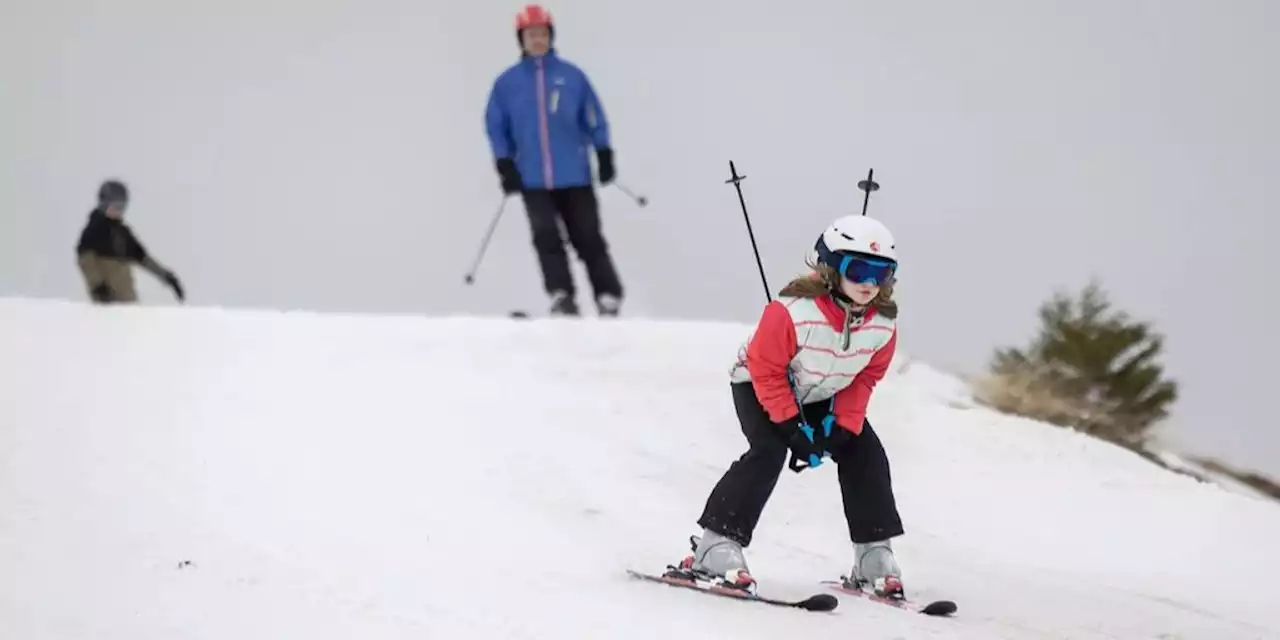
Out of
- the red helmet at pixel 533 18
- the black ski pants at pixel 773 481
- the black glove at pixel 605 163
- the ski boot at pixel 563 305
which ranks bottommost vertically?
the black ski pants at pixel 773 481

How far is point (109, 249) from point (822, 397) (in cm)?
559

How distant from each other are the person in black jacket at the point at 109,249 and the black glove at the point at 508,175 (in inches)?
90.8

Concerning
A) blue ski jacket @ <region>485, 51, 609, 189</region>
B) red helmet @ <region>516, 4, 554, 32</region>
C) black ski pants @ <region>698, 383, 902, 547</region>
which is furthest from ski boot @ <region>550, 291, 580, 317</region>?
black ski pants @ <region>698, 383, 902, 547</region>

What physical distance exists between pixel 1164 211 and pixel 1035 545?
43.5 feet

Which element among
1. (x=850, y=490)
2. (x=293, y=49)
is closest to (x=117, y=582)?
(x=850, y=490)

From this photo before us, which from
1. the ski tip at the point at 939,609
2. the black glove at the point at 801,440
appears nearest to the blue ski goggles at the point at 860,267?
the black glove at the point at 801,440

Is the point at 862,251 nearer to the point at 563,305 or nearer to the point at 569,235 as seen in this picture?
the point at 563,305

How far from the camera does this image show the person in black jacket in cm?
831

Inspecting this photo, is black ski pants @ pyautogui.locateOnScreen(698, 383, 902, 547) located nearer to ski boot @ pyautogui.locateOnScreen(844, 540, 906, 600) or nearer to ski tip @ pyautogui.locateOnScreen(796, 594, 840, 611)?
ski boot @ pyautogui.locateOnScreen(844, 540, 906, 600)

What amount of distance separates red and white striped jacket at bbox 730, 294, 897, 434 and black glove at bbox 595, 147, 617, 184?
3.63 m

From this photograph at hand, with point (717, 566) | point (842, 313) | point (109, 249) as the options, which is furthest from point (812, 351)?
point (109, 249)

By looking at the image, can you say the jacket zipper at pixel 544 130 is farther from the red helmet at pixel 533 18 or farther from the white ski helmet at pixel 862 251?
the white ski helmet at pixel 862 251

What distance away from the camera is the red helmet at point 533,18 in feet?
24.7

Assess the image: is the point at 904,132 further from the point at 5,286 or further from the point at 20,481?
the point at 20,481
